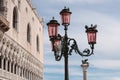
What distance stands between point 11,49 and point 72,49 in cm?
2681

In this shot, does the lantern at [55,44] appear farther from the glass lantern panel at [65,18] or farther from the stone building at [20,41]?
the stone building at [20,41]

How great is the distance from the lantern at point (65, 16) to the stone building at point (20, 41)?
69.1ft

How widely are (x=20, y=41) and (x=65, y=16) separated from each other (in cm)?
3121

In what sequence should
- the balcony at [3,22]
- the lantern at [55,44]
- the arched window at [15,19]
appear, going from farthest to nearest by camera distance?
the arched window at [15,19], the balcony at [3,22], the lantern at [55,44]

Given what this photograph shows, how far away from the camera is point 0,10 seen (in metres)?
37.3

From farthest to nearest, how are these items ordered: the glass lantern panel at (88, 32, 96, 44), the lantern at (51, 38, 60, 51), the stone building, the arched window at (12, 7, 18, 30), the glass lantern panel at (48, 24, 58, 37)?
1. the arched window at (12, 7, 18, 30)
2. the stone building
3. the lantern at (51, 38, 60, 51)
4. the glass lantern panel at (88, 32, 96, 44)
5. the glass lantern panel at (48, 24, 58, 37)

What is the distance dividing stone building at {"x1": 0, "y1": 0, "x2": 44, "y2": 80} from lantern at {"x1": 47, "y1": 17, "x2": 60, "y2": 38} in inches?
829

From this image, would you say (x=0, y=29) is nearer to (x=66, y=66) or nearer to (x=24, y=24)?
(x=24, y=24)

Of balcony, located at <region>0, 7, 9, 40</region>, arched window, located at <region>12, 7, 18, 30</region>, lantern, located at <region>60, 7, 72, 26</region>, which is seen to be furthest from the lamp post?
arched window, located at <region>12, 7, 18, 30</region>

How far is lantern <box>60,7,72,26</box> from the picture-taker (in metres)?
14.6

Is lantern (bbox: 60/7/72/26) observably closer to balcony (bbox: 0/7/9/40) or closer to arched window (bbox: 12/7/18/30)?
balcony (bbox: 0/7/9/40)

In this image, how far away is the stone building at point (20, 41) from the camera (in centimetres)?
3784

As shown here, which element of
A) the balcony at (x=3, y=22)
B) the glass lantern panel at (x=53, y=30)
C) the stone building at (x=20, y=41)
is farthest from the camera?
the stone building at (x=20, y=41)

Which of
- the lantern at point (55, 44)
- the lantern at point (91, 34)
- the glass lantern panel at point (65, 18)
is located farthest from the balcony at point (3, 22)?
the lantern at point (91, 34)
